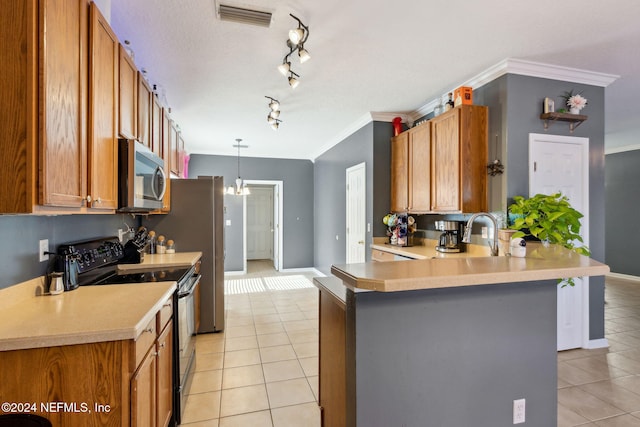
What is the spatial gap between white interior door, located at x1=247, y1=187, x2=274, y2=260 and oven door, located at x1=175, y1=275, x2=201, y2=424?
593 centimetres

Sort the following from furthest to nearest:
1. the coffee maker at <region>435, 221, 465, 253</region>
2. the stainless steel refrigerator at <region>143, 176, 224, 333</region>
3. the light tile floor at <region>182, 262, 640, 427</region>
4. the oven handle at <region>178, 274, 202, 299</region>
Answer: the stainless steel refrigerator at <region>143, 176, 224, 333</region>
the coffee maker at <region>435, 221, 465, 253</region>
the oven handle at <region>178, 274, 202, 299</region>
the light tile floor at <region>182, 262, 640, 427</region>

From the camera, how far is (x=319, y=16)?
2072mm

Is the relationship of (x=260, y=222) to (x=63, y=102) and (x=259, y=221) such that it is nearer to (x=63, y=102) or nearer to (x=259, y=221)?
(x=259, y=221)

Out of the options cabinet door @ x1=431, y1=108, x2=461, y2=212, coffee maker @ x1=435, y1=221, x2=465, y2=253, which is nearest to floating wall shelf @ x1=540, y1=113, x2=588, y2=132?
cabinet door @ x1=431, y1=108, x2=461, y2=212

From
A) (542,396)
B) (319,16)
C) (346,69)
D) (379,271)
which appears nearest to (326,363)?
(379,271)

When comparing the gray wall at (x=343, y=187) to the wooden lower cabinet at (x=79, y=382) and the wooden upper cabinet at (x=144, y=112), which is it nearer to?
the wooden upper cabinet at (x=144, y=112)

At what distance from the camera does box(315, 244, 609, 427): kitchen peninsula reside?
4.49ft

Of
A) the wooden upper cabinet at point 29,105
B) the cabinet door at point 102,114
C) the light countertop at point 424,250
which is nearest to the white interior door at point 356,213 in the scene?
the light countertop at point 424,250

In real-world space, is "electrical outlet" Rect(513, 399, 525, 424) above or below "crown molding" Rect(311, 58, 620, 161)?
below

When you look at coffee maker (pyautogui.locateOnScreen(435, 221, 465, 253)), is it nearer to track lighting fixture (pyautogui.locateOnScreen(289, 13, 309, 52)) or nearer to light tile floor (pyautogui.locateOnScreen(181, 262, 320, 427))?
light tile floor (pyautogui.locateOnScreen(181, 262, 320, 427))

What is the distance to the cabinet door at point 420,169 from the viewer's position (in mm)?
3430

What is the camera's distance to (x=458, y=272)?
1350 millimetres

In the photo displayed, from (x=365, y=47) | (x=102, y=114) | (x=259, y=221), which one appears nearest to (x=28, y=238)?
(x=102, y=114)

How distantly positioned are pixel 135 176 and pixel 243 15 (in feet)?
4.11
